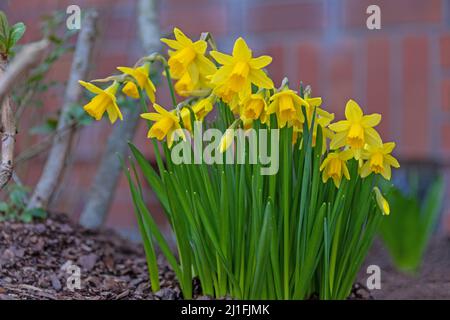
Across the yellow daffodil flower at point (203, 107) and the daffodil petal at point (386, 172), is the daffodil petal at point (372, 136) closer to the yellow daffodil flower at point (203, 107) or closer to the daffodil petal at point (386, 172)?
the daffodil petal at point (386, 172)

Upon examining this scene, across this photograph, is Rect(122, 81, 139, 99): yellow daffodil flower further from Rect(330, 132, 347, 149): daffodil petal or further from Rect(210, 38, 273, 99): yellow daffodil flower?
Rect(330, 132, 347, 149): daffodil petal

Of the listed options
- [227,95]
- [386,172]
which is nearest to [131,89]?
[227,95]

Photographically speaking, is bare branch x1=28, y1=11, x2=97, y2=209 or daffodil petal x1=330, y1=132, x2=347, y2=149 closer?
daffodil petal x1=330, y1=132, x2=347, y2=149

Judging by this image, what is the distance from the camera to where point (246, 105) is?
117 cm

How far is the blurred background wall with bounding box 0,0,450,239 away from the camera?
250 cm

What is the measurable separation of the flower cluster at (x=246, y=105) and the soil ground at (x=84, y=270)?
31 centimetres

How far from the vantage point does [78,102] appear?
6.07 ft

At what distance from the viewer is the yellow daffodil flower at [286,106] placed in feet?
3.78

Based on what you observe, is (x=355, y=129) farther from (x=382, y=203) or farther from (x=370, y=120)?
(x=382, y=203)

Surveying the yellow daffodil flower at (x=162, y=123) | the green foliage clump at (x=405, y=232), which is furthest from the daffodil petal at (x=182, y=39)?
the green foliage clump at (x=405, y=232)

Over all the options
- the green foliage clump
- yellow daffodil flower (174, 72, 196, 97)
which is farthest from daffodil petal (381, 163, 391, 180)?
the green foliage clump

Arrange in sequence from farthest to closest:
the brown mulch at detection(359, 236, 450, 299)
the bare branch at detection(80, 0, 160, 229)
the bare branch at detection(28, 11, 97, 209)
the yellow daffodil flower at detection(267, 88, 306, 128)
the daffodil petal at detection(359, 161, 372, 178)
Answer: the bare branch at detection(80, 0, 160, 229) < the bare branch at detection(28, 11, 97, 209) < the brown mulch at detection(359, 236, 450, 299) < the daffodil petal at detection(359, 161, 372, 178) < the yellow daffodil flower at detection(267, 88, 306, 128)
